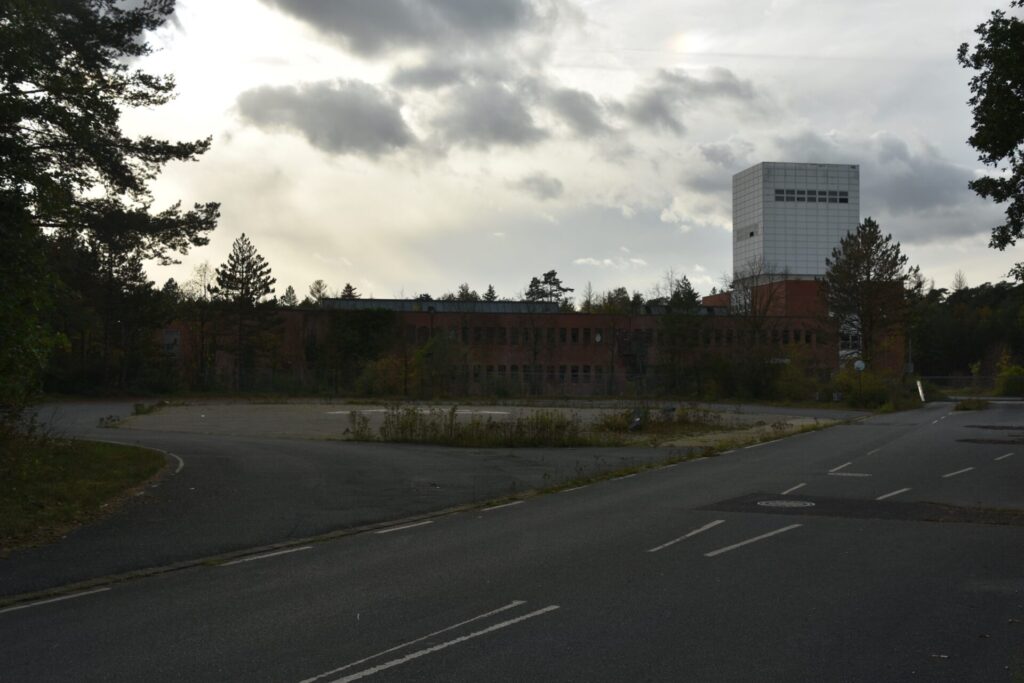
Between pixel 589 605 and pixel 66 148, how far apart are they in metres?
16.8

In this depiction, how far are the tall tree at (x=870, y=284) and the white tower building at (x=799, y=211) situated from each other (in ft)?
176

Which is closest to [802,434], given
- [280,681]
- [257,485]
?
[257,485]

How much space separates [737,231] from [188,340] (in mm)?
85209

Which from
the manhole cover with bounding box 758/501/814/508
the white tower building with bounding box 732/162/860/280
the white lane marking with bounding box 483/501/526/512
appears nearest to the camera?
the manhole cover with bounding box 758/501/814/508

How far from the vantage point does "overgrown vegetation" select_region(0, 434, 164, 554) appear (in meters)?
13.0

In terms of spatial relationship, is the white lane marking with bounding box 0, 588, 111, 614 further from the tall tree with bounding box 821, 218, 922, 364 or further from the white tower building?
the white tower building

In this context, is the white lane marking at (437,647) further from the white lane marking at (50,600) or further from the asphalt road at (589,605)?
the white lane marking at (50,600)

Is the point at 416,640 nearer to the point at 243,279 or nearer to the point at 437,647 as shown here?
the point at 437,647

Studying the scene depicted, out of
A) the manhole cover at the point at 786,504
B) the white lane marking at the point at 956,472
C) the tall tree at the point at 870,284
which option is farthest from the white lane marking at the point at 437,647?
the tall tree at the point at 870,284

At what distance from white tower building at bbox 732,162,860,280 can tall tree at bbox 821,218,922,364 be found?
5366cm

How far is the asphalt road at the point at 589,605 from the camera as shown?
22.3 feet

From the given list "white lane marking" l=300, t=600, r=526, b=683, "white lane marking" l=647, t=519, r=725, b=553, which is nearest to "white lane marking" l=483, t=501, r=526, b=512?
"white lane marking" l=647, t=519, r=725, b=553

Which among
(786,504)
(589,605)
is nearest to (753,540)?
(786,504)

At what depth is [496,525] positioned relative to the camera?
13.9m
